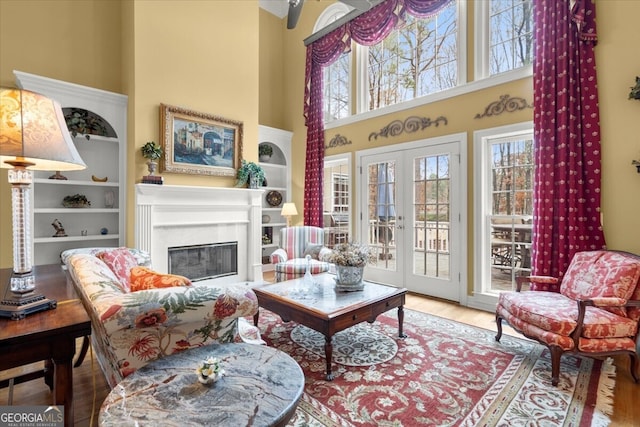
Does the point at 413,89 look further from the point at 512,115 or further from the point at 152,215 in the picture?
the point at 152,215

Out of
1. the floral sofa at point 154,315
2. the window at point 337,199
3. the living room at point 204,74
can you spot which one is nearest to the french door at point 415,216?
the living room at point 204,74

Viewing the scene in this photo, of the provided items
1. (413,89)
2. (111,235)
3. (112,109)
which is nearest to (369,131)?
(413,89)

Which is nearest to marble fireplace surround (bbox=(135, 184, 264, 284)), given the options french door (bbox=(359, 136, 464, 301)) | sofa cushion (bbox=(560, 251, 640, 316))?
french door (bbox=(359, 136, 464, 301))

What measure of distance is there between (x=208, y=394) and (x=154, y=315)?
0.45 m

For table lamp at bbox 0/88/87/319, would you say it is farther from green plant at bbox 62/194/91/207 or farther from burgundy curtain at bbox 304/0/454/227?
burgundy curtain at bbox 304/0/454/227

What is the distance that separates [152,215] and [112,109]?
1.59 metres

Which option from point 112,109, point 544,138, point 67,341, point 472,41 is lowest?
point 67,341

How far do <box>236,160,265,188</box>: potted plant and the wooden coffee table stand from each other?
240 centimetres

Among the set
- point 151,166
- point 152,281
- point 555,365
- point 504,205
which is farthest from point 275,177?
point 555,365

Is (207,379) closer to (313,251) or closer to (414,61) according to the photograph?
(313,251)

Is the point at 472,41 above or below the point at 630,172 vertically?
above

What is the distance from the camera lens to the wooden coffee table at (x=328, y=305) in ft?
7.57

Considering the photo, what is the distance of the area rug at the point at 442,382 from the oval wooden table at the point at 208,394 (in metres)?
0.86

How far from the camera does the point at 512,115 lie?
3.57 meters
